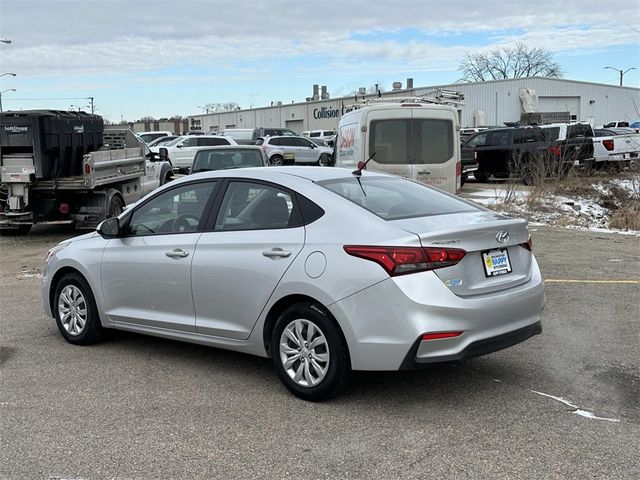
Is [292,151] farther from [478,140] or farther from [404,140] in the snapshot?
[404,140]

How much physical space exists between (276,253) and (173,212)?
1.39 meters

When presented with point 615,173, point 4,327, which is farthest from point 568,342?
point 615,173

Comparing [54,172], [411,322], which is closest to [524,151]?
[54,172]

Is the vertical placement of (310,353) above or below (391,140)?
below

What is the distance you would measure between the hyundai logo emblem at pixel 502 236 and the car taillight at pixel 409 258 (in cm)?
50

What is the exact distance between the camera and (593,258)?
10.2 metres

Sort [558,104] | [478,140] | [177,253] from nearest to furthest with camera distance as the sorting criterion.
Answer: [177,253]
[478,140]
[558,104]

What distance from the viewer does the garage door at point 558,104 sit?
54.3m

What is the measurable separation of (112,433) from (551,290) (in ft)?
18.0

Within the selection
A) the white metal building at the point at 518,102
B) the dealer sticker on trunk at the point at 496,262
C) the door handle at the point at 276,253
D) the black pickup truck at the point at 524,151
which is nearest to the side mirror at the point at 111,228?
the door handle at the point at 276,253

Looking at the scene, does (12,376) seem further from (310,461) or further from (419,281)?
(419,281)

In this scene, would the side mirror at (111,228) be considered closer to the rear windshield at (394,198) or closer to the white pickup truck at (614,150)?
the rear windshield at (394,198)

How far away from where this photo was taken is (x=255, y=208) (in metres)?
5.04

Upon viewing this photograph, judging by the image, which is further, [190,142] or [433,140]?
[190,142]
